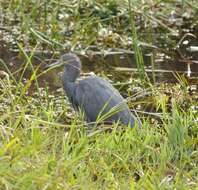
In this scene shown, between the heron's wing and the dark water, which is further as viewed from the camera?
the dark water

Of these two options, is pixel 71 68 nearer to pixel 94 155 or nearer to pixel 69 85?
pixel 69 85

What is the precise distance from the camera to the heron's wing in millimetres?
6594

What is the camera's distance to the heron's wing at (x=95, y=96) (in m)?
6.59

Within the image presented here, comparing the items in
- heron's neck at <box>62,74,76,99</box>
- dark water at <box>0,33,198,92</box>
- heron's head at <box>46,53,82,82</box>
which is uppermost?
heron's head at <box>46,53,82,82</box>

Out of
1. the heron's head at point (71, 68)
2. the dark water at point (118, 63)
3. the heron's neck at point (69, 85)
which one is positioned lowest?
the dark water at point (118, 63)

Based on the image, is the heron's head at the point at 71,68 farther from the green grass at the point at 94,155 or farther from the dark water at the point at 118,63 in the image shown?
the green grass at the point at 94,155

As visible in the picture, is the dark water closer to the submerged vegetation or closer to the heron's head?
the submerged vegetation

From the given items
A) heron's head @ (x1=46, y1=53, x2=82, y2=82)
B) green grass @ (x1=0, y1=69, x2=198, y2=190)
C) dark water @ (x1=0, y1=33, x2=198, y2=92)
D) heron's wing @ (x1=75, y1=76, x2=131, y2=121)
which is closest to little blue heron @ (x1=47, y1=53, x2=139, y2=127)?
heron's wing @ (x1=75, y1=76, x2=131, y2=121)

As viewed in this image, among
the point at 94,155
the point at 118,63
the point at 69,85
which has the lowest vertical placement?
the point at 118,63

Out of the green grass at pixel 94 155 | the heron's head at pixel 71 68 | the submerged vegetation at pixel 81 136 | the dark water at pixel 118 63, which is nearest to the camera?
the green grass at pixel 94 155

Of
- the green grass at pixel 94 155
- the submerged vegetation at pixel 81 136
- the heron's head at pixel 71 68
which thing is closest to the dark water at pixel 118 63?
the submerged vegetation at pixel 81 136

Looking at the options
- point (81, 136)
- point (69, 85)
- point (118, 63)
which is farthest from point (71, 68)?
point (81, 136)

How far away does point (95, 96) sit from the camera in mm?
6766

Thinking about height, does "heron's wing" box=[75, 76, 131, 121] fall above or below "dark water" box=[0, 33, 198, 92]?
above
